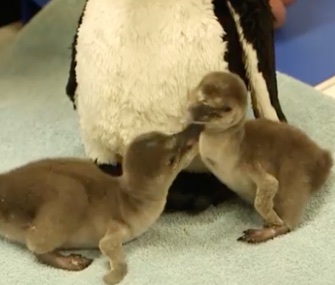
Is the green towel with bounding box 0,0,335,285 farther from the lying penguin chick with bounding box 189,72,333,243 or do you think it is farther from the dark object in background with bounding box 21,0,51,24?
the dark object in background with bounding box 21,0,51,24

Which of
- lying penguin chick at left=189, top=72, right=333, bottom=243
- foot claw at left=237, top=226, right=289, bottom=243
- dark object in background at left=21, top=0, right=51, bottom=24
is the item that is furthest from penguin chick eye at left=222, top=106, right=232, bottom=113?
dark object in background at left=21, top=0, right=51, bottom=24

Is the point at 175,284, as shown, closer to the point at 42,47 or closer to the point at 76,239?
the point at 76,239

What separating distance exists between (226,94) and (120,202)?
0.59 ft

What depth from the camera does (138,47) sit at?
1045 millimetres

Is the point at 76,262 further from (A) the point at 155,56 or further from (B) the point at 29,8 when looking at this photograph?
(B) the point at 29,8

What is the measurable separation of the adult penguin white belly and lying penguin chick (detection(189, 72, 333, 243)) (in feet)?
0.16

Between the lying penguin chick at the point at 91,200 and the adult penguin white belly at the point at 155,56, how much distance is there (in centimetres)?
7

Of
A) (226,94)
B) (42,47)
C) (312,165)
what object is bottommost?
(42,47)

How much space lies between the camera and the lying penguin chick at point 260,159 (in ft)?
3.27

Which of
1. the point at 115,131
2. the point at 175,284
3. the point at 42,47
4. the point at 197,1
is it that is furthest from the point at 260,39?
the point at 42,47

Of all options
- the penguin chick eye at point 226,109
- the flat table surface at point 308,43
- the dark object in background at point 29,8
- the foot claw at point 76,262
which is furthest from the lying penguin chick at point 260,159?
the dark object in background at point 29,8

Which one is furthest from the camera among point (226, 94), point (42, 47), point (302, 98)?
point (42, 47)

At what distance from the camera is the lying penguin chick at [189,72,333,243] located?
1.00 meters

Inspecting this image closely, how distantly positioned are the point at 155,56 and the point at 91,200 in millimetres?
189
